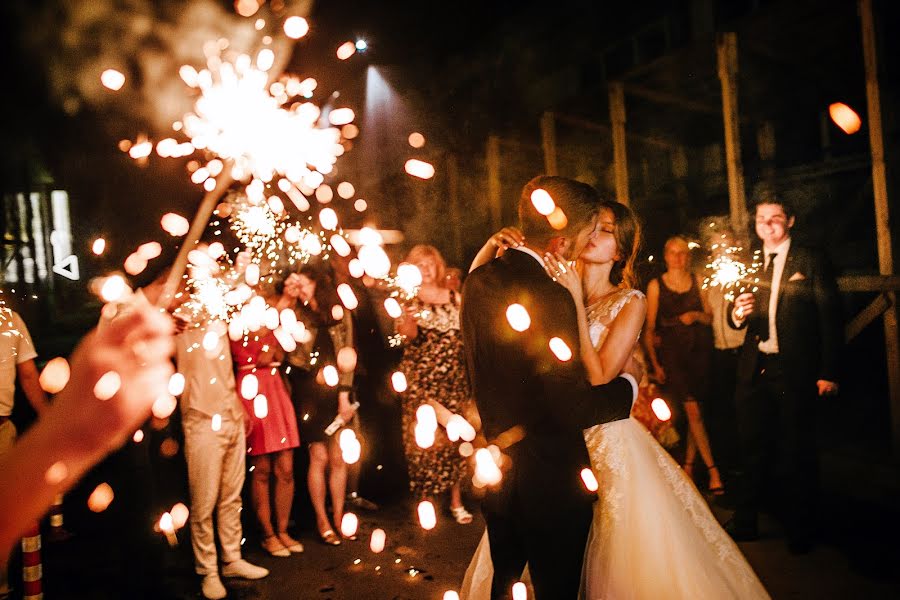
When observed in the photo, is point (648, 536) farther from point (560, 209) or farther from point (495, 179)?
point (495, 179)

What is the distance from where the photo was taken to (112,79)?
644 cm

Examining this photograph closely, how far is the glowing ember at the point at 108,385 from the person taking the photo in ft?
2.74

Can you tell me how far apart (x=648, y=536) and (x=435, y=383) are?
264 centimetres

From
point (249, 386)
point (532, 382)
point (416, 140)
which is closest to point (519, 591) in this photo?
point (532, 382)

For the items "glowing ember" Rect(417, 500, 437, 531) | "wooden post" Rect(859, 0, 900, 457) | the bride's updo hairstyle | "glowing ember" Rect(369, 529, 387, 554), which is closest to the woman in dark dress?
"wooden post" Rect(859, 0, 900, 457)

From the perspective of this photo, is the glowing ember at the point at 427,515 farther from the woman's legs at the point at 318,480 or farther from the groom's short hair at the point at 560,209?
the groom's short hair at the point at 560,209

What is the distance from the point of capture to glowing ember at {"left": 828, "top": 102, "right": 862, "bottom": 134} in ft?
30.9

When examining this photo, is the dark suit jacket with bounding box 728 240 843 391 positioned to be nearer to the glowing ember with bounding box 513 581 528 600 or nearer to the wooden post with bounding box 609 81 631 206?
the glowing ember with bounding box 513 581 528 600

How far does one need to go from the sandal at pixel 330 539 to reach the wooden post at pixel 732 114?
4.40m

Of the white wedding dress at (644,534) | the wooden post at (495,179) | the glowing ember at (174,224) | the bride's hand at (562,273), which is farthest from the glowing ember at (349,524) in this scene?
the wooden post at (495,179)

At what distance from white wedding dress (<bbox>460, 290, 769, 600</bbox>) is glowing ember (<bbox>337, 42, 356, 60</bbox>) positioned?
778 centimetres

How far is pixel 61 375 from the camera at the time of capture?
215 inches

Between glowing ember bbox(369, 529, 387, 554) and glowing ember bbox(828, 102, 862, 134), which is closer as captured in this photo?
Answer: glowing ember bbox(369, 529, 387, 554)

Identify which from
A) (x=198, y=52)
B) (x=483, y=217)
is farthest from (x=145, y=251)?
(x=483, y=217)
